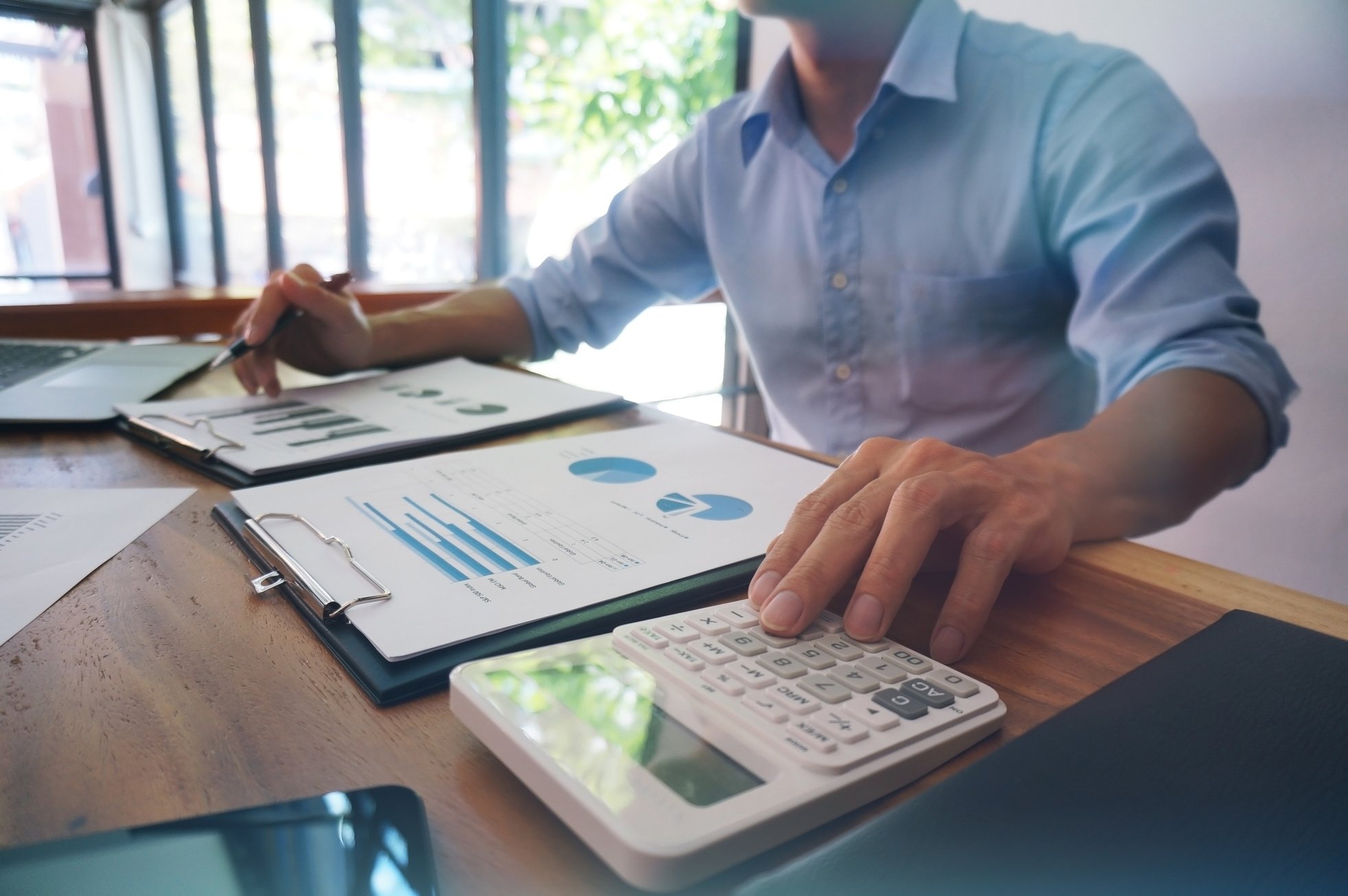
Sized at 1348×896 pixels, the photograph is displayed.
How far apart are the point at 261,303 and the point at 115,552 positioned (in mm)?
404

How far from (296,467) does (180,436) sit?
117mm

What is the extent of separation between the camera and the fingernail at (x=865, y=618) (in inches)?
12.9

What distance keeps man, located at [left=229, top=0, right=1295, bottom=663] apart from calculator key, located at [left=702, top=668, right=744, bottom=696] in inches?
3.9

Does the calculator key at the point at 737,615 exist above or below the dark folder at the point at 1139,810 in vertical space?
below

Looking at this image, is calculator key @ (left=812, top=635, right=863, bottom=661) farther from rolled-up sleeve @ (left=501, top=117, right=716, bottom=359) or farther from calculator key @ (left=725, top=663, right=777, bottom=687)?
rolled-up sleeve @ (left=501, top=117, right=716, bottom=359)

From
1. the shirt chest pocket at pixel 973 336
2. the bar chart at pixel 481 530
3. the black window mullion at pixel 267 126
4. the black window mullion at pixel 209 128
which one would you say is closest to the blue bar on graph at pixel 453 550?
the bar chart at pixel 481 530

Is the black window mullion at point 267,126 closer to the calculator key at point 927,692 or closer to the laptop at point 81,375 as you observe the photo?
the laptop at point 81,375

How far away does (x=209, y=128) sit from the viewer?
4496mm

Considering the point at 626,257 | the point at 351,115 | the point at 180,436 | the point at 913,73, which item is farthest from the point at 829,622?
the point at 351,115

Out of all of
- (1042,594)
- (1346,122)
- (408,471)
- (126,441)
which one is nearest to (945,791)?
(1042,594)

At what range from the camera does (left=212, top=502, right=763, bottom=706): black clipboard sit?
0.31 m

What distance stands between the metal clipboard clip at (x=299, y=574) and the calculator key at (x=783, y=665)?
6.7 inches

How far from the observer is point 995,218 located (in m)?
0.91

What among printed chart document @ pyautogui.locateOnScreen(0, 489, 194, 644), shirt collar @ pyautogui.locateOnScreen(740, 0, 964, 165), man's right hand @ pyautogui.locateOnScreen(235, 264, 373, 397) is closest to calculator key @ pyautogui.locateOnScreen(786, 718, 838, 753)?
printed chart document @ pyautogui.locateOnScreen(0, 489, 194, 644)
